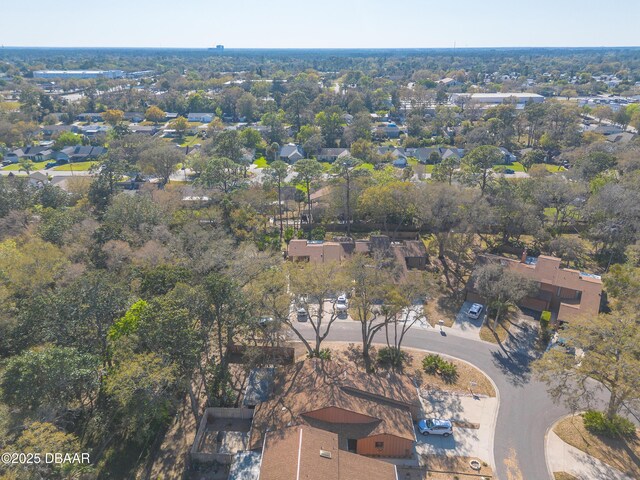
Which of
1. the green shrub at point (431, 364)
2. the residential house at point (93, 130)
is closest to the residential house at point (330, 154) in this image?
the residential house at point (93, 130)

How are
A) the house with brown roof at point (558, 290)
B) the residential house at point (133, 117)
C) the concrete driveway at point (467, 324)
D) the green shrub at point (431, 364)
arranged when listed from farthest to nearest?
the residential house at point (133, 117) < the house with brown roof at point (558, 290) < the concrete driveway at point (467, 324) < the green shrub at point (431, 364)

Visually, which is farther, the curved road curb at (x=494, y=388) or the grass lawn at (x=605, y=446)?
the curved road curb at (x=494, y=388)

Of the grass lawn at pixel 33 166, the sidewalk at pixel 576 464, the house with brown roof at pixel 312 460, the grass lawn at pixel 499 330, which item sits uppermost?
the grass lawn at pixel 33 166

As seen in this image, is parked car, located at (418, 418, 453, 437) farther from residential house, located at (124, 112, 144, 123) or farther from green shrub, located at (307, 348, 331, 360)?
residential house, located at (124, 112, 144, 123)

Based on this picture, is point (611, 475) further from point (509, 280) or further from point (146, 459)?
point (146, 459)

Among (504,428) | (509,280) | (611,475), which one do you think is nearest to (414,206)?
(509,280)

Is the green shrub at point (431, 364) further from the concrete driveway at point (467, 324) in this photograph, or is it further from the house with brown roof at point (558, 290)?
the house with brown roof at point (558, 290)

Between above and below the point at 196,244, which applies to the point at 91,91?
above
